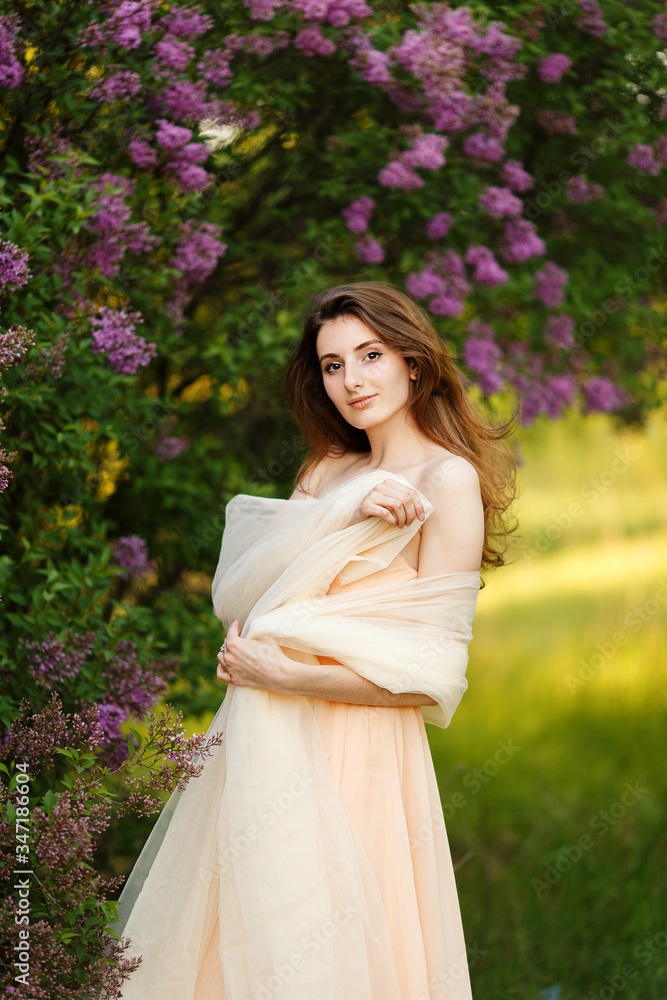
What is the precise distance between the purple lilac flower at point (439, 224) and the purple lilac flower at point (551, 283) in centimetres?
52

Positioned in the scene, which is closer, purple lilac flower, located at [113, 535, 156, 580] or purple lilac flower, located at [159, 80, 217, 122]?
purple lilac flower, located at [159, 80, 217, 122]

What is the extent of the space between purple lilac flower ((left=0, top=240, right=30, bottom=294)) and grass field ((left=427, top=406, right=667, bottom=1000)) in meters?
1.77

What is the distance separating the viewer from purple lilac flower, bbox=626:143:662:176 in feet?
10.4

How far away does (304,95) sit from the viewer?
10.3 feet

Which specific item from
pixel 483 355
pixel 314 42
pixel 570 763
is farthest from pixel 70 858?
pixel 570 763

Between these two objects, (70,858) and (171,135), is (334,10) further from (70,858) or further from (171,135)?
(70,858)

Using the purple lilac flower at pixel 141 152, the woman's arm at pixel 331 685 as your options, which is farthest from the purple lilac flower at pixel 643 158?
the woman's arm at pixel 331 685

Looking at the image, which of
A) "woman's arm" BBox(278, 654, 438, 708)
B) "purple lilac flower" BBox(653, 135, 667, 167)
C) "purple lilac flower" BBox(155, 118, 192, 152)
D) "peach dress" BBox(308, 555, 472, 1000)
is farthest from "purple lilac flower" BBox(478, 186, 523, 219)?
"woman's arm" BBox(278, 654, 438, 708)

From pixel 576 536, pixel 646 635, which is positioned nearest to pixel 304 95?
pixel 646 635

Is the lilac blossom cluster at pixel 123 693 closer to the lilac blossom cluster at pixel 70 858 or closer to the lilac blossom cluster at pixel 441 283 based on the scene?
the lilac blossom cluster at pixel 70 858

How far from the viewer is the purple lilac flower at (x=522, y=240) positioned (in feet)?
10.5

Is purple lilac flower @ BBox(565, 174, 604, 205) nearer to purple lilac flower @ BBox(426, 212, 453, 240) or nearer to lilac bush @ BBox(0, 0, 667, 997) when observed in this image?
lilac bush @ BBox(0, 0, 667, 997)

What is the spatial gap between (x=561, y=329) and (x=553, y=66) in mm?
947

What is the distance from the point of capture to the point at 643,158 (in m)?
3.18
